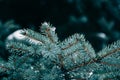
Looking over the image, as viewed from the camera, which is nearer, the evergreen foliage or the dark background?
the evergreen foliage

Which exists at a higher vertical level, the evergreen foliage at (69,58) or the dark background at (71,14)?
the dark background at (71,14)

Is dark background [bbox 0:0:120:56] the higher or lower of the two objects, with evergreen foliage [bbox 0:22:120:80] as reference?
higher

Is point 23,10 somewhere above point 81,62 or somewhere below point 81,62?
above

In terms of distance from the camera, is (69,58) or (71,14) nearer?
(69,58)

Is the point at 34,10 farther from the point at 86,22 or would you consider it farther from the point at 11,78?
the point at 11,78

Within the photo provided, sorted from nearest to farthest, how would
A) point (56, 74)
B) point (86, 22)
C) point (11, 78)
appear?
point (56, 74) → point (11, 78) → point (86, 22)

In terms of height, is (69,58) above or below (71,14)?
below

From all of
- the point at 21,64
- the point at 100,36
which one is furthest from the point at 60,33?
the point at 21,64

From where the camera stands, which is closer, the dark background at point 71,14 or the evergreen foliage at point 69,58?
the evergreen foliage at point 69,58
